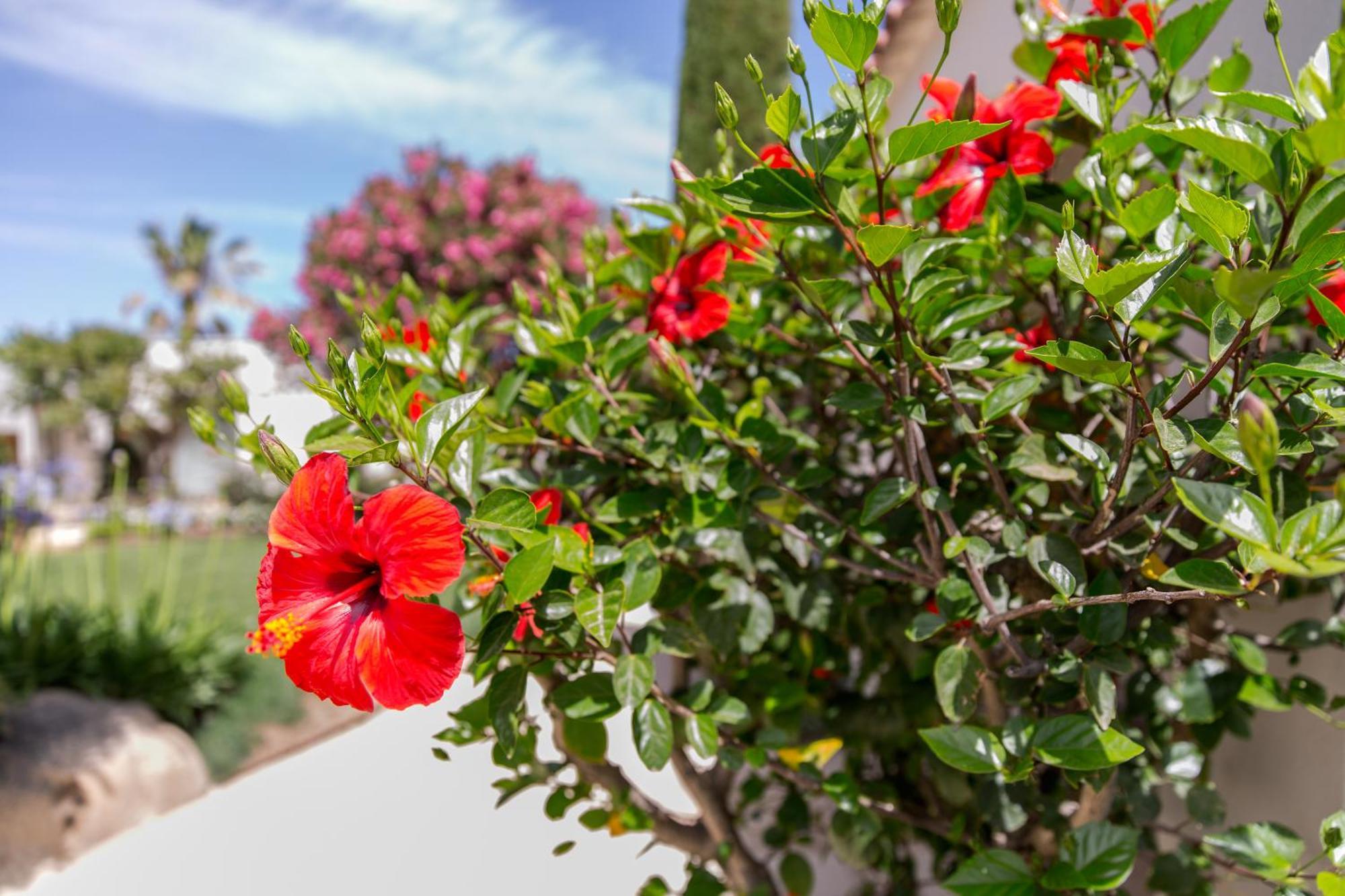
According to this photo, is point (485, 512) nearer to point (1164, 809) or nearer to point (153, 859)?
point (1164, 809)

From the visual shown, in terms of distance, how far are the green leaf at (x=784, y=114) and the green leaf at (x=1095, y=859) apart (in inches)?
27.8

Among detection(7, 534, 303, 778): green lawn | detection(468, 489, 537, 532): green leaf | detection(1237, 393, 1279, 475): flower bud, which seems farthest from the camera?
detection(7, 534, 303, 778): green lawn

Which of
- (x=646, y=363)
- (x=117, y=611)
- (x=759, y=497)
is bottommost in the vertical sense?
(x=117, y=611)

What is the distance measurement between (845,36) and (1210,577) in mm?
442


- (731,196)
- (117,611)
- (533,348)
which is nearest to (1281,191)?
(731,196)

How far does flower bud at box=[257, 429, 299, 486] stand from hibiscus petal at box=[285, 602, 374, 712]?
104mm

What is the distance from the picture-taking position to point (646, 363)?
1637mm

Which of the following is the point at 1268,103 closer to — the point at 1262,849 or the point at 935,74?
the point at 935,74

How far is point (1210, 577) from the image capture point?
59cm

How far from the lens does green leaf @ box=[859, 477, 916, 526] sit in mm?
812

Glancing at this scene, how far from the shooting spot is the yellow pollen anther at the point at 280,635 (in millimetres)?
628

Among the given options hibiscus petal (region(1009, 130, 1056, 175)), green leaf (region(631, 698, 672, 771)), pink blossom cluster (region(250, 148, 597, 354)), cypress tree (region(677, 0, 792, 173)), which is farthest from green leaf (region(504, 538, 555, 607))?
pink blossom cluster (region(250, 148, 597, 354))

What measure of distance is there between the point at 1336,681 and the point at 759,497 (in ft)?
2.65

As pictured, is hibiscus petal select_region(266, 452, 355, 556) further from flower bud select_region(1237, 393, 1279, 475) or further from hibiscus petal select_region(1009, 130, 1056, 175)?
hibiscus petal select_region(1009, 130, 1056, 175)
